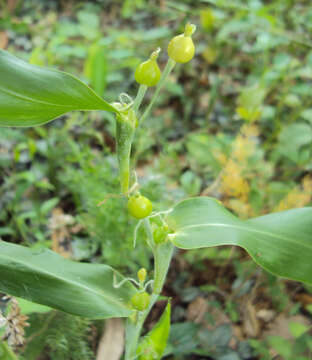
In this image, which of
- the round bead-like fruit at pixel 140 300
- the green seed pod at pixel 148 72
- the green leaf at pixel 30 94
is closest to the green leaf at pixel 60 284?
the round bead-like fruit at pixel 140 300

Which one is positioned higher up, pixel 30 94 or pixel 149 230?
pixel 30 94

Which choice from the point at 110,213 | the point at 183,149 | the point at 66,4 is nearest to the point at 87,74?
the point at 183,149

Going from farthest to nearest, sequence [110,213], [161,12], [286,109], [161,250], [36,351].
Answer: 1. [161,12]
2. [286,109]
3. [110,213]
4. [36,351]
5. [161,250]

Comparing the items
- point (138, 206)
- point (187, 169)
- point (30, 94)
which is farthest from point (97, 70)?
point (138, 206)

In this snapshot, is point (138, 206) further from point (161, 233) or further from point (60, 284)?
point (60, 284)

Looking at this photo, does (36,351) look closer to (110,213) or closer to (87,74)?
(110,213)

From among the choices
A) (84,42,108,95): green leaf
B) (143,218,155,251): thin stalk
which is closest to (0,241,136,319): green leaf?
(143,218,155,251): thin stalk

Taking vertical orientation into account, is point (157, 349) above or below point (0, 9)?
below
